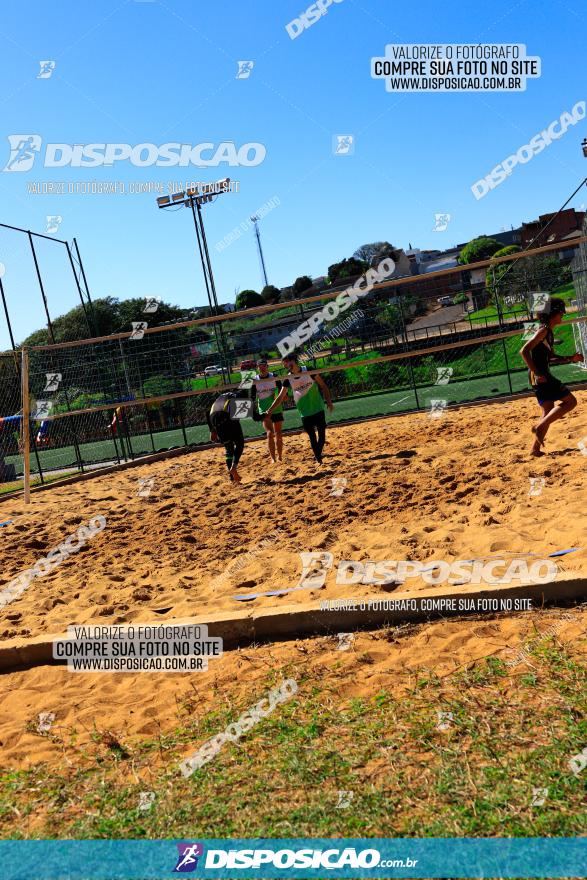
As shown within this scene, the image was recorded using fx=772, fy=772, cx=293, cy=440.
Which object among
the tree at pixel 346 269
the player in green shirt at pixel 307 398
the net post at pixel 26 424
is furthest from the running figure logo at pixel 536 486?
the tree at pixel 346 269

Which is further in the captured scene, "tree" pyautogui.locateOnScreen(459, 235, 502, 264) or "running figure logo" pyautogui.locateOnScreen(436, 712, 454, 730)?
"tree" pyautogui.locateOnScreen(459, 235, 502, 264)

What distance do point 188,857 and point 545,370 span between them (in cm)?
689

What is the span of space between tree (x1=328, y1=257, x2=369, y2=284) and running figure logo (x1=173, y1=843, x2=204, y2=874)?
250ft

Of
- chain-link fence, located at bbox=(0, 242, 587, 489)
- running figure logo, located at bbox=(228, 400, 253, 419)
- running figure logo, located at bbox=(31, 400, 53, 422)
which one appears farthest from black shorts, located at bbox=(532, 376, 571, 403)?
running figure logo, located at bbox=(31, 400, 53, 422)

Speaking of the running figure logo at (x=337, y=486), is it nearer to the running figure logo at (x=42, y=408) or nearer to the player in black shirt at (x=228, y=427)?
the player in black shirt at (x=228, y=427)

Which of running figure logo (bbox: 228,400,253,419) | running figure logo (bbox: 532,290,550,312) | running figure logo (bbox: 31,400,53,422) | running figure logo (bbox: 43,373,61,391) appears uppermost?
running figure logo (bbox: 43,373,61,391)

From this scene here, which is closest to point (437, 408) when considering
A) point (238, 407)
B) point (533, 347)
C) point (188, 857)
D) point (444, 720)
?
point (238, 407)

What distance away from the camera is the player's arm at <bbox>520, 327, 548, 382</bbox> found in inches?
325

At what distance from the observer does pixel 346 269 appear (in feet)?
268

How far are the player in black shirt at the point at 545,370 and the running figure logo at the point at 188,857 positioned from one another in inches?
257

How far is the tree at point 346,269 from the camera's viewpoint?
79.3m

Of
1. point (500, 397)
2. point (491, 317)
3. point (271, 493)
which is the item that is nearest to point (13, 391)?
point (271, 493)

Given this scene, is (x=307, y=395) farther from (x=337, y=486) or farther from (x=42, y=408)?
(x=42, y=408)

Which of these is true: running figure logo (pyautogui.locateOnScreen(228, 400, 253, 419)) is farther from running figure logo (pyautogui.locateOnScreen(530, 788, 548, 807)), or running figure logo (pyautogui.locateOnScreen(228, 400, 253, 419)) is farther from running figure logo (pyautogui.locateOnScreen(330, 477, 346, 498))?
running figure logo (pyautogui.locateOnScreen(530, 788, 548, 807))
